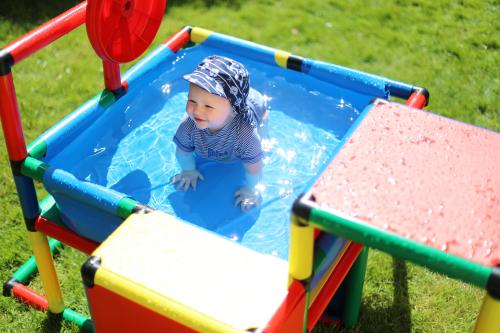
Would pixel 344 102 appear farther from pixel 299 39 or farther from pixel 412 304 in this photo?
pixel 299 39

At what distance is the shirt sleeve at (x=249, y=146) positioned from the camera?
2.93 meters

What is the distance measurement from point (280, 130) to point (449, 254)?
1853 millimetres

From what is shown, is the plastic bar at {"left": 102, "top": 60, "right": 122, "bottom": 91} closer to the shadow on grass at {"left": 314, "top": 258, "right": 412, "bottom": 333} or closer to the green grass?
the green grass

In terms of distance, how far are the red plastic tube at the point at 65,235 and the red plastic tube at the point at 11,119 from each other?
29cm

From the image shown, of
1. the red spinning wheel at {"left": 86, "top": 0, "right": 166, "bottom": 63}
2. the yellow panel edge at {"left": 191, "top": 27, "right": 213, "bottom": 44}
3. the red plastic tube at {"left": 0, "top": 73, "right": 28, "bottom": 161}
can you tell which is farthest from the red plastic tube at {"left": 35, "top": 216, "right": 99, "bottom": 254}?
the yellow panel edge at {"left": 191, "top": 27, "right": 213, "bottom": 44}

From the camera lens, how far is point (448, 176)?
1825 mm

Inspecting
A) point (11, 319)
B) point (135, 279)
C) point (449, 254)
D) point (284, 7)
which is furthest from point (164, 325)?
point (284, 7)

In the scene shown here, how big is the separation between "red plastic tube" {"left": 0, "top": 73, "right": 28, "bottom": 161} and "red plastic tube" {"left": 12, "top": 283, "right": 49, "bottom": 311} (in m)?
0.86

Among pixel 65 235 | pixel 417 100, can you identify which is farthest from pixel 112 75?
pixel 417 100

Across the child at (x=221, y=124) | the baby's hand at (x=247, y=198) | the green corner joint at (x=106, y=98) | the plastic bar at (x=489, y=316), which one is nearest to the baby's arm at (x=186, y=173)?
the child at (x=221, y=124)

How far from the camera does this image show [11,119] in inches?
97.0

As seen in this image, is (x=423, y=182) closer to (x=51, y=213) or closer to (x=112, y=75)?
(x=51, y=213)

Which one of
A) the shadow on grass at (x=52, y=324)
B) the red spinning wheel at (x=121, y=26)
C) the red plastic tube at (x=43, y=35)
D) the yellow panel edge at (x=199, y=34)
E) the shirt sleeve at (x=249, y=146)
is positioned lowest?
the shadow on grass at (x=52, y=324)

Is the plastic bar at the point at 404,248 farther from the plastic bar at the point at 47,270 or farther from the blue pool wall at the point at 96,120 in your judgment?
the plastic bar at the point at 47,270
